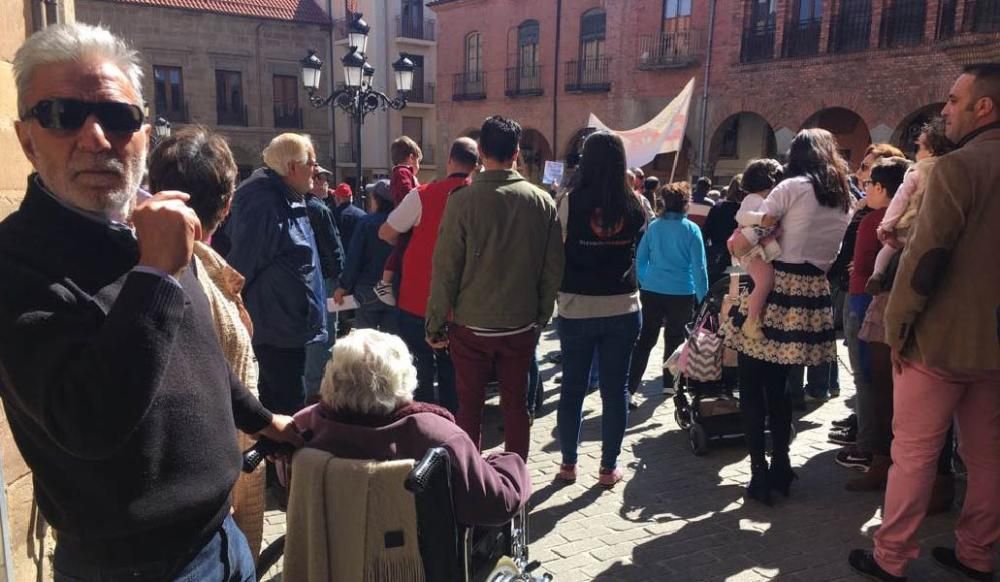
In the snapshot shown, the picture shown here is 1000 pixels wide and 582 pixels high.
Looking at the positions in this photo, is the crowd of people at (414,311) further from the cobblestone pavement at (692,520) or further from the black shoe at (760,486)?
the cobblestone pavement at (692,520)

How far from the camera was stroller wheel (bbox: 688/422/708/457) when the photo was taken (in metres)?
4.79

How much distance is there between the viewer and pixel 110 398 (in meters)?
1.29

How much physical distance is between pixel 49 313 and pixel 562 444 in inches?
135

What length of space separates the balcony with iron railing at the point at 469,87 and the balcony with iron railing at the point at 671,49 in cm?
759

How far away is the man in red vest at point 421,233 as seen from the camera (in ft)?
14.5

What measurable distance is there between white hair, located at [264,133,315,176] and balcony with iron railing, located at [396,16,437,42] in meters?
30.7

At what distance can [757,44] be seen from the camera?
62.5 feet

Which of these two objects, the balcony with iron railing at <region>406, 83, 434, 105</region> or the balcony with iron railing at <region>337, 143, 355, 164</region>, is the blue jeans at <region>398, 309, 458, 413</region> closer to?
the balcony with iron railing at <region>406, 83, 434, 105</region>

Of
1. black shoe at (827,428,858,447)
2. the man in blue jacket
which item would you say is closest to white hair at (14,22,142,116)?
the man in blue jacket

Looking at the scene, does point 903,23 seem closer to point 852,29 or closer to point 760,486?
point 852,29

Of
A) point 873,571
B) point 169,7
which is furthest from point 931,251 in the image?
point 169,7

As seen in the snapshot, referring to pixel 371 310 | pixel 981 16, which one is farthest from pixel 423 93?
pixel 371 310

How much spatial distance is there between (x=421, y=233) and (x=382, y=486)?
2.55 meters

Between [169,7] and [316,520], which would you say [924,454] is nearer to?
[316,520]
